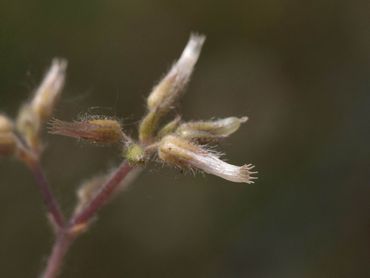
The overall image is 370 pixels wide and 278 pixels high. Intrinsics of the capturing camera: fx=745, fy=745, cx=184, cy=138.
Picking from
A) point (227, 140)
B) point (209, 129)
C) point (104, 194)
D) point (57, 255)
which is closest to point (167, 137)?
point (209, 129)

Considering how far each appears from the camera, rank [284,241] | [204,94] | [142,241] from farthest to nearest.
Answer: [204,94]
[142,241]
[284,241]

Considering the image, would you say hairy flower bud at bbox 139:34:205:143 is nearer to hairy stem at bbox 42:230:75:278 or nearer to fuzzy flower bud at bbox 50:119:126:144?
fuzzy flower bud at bbox 50:119:126:144

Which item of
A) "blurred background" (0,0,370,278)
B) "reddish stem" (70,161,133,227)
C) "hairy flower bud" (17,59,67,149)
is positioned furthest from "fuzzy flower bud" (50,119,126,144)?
"blurred background" (0,0,370,278)

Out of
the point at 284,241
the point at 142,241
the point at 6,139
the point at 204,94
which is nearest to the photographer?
the point at 6,139

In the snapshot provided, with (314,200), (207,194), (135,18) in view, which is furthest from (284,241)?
(135,18)

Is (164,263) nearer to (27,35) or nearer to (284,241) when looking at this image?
(284,241)

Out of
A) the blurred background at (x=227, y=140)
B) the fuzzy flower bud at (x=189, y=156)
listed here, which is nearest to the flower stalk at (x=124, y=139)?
the fuzzy flower bud at (x=189, y=156)

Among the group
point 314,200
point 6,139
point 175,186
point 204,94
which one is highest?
point 204,94
